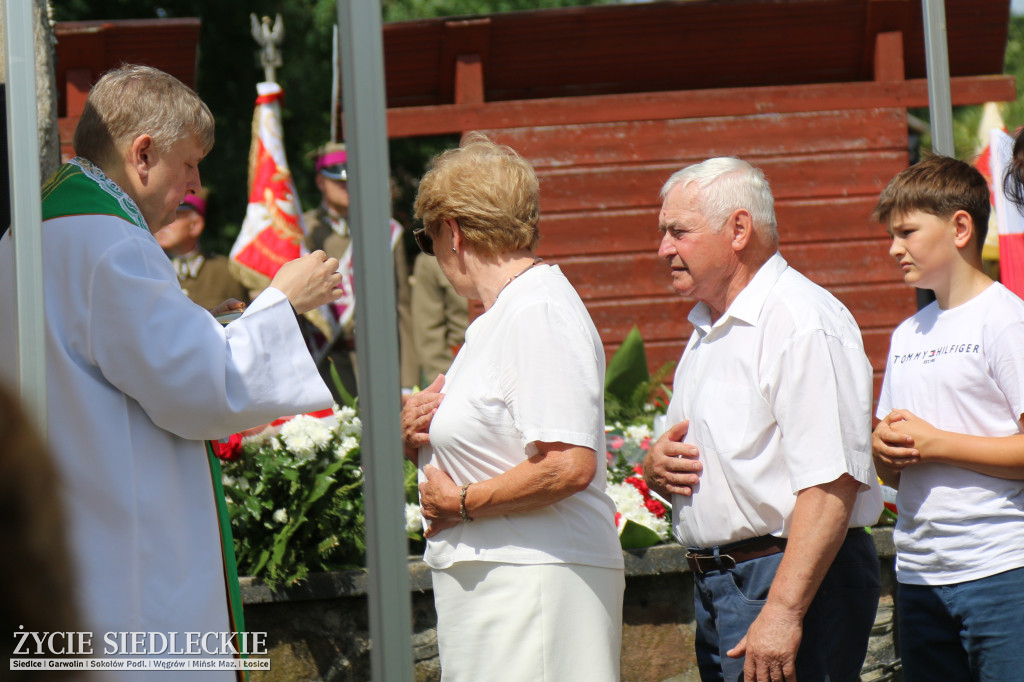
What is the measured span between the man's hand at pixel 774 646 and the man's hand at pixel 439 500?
2.12ft

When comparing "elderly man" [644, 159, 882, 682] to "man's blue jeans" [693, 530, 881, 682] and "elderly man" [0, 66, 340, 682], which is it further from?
"elderly man" [0, 66, 340, 682]

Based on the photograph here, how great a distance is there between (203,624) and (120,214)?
0.80m

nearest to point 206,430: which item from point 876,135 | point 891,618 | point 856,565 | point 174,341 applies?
point 174,341

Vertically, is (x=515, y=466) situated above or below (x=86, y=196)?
below

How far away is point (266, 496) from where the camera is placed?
145 inches

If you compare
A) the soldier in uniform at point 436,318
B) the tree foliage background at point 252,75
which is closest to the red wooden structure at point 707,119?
the soldier in uniform at point 436,318

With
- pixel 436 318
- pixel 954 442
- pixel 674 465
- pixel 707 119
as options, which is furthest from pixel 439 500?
pixel 707 119

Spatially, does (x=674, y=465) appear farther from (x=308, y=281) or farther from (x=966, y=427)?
(x=308, y=281)

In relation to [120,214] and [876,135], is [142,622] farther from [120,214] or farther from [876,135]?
[876,135]

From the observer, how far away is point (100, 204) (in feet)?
6.70

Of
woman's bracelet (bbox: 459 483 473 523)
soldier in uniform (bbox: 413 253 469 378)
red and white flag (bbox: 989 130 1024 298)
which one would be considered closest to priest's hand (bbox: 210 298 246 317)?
woman's bracelet (bbox: 459 483 473 523)

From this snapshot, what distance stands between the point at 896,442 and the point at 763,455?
39 centimetres

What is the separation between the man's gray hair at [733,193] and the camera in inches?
94.4

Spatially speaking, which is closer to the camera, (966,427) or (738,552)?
(738,552)
